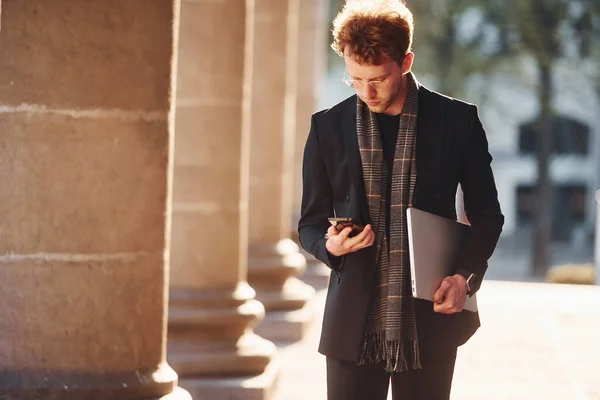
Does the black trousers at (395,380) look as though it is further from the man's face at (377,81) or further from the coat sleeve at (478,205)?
the man's face at (377,81)

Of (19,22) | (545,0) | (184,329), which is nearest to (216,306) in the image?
(184,329)

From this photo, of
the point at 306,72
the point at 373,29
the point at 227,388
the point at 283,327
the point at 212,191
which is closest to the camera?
the point at 373,29

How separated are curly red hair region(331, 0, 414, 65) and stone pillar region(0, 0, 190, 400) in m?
2.01

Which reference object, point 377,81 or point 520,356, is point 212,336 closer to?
point 520,356

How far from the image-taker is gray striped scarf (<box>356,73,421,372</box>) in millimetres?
4168

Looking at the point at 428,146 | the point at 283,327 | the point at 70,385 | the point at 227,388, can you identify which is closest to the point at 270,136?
the point at 283,327

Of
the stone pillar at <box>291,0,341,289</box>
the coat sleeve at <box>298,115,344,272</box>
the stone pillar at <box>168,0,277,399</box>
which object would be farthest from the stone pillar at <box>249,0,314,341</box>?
the coat sleeve at <box>298,115,344,272</box>

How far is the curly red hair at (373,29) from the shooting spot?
3.98 metres

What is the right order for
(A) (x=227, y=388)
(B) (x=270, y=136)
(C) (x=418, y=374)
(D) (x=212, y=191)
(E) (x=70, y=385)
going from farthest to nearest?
(B) (x=270, y=136) < (D) (x=212, y=191) < (A) (x=227, y=388) < (E) (x=70, y=385) < (C) (x=418, y=374)

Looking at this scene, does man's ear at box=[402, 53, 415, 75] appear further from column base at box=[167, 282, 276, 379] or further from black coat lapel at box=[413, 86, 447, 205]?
column base at box=[167, 282, 276, 379]

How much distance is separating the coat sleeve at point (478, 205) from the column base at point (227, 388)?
512cm

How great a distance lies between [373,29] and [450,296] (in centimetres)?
86

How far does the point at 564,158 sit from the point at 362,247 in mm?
46842

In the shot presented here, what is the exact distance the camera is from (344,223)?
4.11 m
